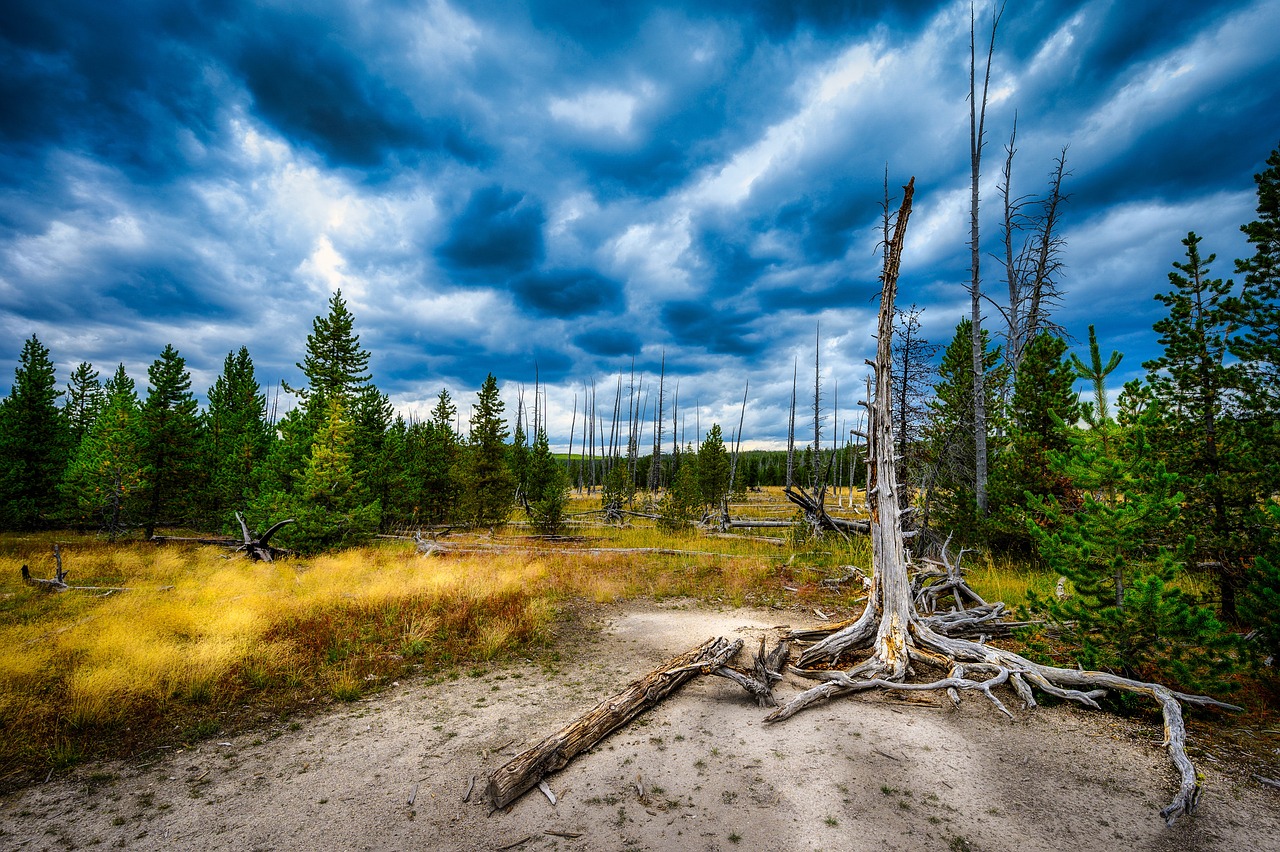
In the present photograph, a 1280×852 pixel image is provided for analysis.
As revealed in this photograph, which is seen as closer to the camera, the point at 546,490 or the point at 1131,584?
the point at 1131,584

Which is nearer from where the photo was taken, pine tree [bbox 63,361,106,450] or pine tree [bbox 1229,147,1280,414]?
pine tree [bbox 1229,147,1280,414]

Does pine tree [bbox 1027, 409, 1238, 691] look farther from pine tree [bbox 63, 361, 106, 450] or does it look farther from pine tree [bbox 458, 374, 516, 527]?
pine tree [bbox 63, 361, 106, 450]

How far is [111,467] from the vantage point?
1953cm

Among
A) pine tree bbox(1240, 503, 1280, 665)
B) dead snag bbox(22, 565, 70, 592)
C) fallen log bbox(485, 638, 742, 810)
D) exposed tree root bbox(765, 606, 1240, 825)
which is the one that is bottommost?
dead snag bbox(22, 565, 70, 592)

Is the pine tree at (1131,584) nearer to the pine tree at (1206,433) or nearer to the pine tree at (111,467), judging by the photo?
the pine tree at (1206,433)

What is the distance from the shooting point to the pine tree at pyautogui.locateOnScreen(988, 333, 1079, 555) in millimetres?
11852

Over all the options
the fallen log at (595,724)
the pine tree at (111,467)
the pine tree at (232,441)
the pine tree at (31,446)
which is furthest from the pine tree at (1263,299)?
the pine tree at (31,446)

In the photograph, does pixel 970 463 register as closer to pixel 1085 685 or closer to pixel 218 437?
pixel 1085 685

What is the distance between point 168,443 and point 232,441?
4.98m

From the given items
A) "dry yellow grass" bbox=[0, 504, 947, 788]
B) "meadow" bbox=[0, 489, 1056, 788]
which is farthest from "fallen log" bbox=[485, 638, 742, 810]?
"dry yellow grass" bbox=[0, 504, 947, 788]

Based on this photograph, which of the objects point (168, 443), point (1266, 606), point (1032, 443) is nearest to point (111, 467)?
point (168, 443)

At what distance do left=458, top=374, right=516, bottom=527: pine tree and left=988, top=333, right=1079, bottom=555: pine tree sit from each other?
856 inches

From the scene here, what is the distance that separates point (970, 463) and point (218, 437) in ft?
126

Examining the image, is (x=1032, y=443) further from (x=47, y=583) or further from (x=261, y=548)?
(x=47, y=583)
